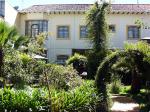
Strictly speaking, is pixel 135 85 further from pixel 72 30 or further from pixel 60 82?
pixel 72 30

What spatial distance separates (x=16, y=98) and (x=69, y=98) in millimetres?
1632

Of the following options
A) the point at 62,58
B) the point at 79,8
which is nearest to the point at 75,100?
the point at 62,58

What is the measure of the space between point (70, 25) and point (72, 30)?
1.64 ft

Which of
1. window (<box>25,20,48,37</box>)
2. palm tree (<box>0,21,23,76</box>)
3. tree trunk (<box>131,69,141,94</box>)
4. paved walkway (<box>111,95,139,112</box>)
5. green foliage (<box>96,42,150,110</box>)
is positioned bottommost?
paved walkway (<box>111,95,139,112</box>)

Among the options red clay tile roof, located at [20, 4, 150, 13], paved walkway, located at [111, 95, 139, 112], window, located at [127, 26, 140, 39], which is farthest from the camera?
red clay tile roof, located at [20, 4, 150, 13]

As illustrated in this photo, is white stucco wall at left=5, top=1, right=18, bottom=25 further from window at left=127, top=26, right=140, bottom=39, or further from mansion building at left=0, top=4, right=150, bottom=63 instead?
window at left=127, top=26, right=140, bottom=39

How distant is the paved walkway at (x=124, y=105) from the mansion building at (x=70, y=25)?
18256 millimetres

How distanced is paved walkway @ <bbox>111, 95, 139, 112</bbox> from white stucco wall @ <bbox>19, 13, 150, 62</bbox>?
59.6ft

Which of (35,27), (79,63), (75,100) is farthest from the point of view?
(35,27)

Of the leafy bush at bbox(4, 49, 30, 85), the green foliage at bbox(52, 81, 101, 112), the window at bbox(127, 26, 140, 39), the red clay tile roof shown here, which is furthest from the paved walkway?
the red clay tile roof

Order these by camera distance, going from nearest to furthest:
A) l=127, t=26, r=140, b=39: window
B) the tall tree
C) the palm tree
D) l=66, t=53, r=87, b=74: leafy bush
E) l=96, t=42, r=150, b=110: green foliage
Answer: l=96, t=42, r=150, b=110: green foliage
the palm tree
the tall tree
l=66, t=53, r=87, b=74: leafy bush
l=127, t=26, r=140, b=39: window

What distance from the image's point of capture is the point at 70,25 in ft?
132

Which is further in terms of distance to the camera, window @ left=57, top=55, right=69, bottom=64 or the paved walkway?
window @ left=57, top=55, right=69, bottom=64

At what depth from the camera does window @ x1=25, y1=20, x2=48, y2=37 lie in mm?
40719
